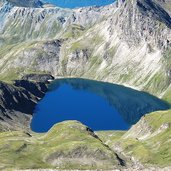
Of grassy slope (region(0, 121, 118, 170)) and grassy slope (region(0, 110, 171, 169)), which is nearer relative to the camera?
grassy slope (region(0, 121, 118, 170))

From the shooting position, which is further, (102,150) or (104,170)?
(102,150)

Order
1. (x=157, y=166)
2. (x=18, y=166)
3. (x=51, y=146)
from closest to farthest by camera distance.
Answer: (x=18, y=166) < (x=157, y=166) < (x=51, y=146)

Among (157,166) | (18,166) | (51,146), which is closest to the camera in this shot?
(18,166)

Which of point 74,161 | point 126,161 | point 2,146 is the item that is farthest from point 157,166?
point 2,146

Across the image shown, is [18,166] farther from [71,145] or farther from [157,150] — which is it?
[157,150]

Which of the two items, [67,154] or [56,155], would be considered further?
[67,154]

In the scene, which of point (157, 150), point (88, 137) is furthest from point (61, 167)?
point (157, 150)

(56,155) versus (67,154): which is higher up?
(67,154)

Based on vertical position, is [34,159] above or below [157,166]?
below

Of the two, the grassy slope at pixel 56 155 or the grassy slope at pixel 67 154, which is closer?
the grassy slope at pixel 56 155
